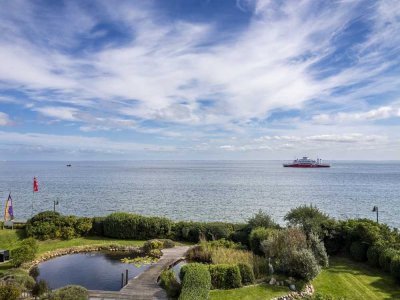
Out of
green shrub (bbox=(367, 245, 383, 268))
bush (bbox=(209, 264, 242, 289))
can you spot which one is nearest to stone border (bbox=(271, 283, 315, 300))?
bush (bbox=(209, 264, 242, 289))

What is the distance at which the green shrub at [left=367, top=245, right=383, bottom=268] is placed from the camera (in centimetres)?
2117

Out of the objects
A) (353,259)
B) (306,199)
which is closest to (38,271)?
(353,259)

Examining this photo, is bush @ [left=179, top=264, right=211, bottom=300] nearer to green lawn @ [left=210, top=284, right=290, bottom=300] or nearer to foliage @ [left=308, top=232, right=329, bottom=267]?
green lawn @ [left=210, top=284, right=290, bottom=300]

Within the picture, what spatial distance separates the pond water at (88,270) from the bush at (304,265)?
30.6 feet

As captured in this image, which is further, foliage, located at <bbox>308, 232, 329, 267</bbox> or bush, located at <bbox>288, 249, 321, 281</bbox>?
foliage, located at <bbox>308, 232, 329, 267</bbox>

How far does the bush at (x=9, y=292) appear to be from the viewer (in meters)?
14.4

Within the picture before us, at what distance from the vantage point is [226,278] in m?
17.2

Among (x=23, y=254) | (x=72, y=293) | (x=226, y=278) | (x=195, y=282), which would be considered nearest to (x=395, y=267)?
(x=226, y=278)

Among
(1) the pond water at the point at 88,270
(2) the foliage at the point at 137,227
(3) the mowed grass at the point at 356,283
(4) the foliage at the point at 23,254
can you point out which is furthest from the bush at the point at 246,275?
(4) the foliage at the point at 23,254

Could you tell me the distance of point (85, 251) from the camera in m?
25.9

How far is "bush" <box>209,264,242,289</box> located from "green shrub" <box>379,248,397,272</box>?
9.53 m

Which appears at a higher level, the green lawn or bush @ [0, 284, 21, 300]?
bush @ [0, 284, 21, 300]

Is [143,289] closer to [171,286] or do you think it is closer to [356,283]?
[171,286]

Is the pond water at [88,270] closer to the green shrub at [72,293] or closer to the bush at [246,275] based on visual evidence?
the green shrub at [72,293]
